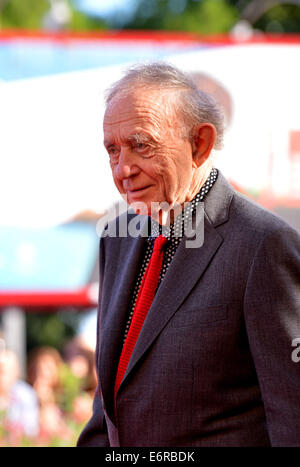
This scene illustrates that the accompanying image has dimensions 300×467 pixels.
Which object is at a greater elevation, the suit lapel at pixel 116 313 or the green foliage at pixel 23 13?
the green foliage at pixel 23 13

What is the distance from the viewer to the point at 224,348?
206 cm

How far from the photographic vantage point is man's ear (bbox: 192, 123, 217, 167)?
225 centimetres

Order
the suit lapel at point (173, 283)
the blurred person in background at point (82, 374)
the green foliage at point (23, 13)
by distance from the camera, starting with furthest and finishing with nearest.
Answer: the green foliage at point (23, 13) < the blurred person in background at point (82, 374) < the suit lapel at point (173, 283)

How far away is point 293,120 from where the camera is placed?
26.7ft

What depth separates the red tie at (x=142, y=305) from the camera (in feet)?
7.39

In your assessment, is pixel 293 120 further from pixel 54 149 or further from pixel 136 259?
pixel 136 259

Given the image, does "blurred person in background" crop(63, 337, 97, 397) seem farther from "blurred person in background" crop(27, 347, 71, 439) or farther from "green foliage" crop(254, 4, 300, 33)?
"green foliage" crop(254, 4, 300, 33)

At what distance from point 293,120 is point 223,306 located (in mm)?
6310

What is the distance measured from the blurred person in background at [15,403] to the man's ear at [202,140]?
10.4ft

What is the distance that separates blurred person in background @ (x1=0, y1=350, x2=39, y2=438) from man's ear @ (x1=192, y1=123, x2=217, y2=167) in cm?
316

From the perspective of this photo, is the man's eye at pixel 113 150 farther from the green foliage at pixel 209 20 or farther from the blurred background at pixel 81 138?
the green foliage at pixel 209 20

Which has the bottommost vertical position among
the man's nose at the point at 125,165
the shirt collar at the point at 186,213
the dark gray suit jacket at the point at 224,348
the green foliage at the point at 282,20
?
the dark gray suit jacket at the point at 224,348

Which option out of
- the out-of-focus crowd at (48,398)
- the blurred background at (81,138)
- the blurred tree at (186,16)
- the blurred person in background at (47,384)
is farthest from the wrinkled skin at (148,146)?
the blurred tree at (186,16)
